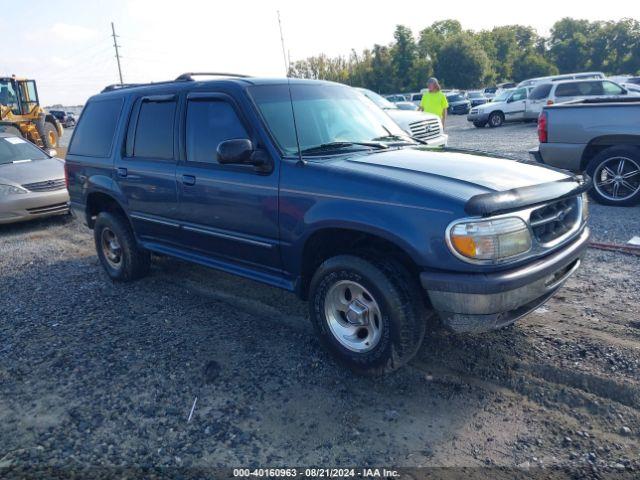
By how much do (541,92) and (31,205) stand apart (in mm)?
19151

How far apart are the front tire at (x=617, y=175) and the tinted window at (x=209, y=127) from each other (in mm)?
5533

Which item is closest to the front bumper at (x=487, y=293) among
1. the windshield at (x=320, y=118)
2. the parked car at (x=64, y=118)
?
the windshield at (x=320, y=118)

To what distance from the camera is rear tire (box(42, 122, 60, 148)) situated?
17.8 meters

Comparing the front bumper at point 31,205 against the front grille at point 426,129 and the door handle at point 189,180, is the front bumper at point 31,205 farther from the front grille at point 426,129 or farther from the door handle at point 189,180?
the front grille at point 426,129

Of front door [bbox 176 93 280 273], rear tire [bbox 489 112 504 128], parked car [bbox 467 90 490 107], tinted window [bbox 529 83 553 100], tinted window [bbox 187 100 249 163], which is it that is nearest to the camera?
front door [bbox 176 93 280 273]

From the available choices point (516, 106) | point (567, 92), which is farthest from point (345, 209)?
point (516, 106)

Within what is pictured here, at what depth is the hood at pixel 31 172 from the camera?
809 cm

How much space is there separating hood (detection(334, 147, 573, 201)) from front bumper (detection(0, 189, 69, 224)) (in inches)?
258

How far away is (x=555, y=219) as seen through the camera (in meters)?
3.14

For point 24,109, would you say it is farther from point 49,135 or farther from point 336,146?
point 336,146

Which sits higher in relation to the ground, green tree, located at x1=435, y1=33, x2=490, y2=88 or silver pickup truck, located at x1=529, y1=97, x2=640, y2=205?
green tree, located at x1=435, y1=33, x2=490, y2=88

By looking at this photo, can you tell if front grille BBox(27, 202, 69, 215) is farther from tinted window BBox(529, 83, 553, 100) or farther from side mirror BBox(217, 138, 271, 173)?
tinted window BBox(529, 83, 553, 100)

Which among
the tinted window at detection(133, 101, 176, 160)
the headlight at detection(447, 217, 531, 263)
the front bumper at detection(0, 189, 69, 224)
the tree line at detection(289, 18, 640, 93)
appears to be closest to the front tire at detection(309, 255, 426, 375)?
the headlight at detection(447, 217, 531, 263)

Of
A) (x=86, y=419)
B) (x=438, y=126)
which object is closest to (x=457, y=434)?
(x=86, y=419)
